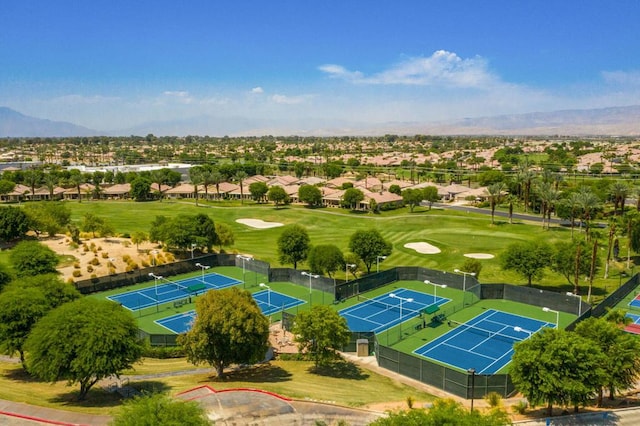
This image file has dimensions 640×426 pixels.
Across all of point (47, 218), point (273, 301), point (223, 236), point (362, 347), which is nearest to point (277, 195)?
point (223, 236)

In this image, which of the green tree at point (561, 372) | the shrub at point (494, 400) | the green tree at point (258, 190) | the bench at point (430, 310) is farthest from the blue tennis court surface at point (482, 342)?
the green tree at point (258, 190)

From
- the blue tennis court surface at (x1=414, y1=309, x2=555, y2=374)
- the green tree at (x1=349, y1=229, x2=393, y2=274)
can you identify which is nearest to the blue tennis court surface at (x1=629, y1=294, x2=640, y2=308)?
the blue tennis court surface at (x1=414, y1=309, x2=555, y2=374)

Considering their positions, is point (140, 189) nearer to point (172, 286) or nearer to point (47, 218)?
point (47, 218)

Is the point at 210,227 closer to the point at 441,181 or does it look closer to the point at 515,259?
the point at 515,259

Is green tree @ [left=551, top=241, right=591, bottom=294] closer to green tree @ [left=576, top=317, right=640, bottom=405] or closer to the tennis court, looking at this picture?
green tree @ [left=576, top=317, right=640, bottom=405]

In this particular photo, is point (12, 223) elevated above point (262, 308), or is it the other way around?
point (12, 223)

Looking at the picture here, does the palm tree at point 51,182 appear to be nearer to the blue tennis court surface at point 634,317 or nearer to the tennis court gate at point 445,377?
the tennis court gate at point 445,377
